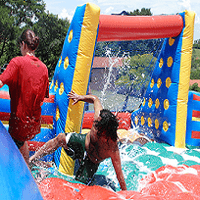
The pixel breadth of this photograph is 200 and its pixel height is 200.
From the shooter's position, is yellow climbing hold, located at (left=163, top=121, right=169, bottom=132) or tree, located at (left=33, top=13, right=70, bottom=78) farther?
tree, located at (left=33, top=13, right=70, bottom=78)

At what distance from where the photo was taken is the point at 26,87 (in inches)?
72.8

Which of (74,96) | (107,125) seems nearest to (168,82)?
(74,96)

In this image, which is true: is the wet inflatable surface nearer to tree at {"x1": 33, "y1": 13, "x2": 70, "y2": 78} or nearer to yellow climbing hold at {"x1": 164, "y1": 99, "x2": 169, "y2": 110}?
yellow climbing hold at {"x1": 164, "y1": 99, "x2": 169, "y2": 110}

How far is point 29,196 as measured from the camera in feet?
2.81

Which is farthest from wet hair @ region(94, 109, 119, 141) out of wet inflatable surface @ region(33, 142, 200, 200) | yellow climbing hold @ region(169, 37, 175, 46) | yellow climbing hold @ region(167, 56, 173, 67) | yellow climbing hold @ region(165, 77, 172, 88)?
yellow climbing hold @ region(169, 37, 175, 46)

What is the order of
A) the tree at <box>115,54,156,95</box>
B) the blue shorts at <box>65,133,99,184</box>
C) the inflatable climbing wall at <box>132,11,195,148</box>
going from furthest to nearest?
Result: the tree at <box>115,54,156,95</box>, the inflatable climbing wall at <box>132,11,195,148</box>, the blue shorts at <box>65,133,99,184</box>

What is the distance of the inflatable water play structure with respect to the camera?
5.69 ft

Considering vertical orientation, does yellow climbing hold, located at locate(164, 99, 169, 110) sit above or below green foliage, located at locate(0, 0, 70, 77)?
below

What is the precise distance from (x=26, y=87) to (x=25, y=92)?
0.13 ft

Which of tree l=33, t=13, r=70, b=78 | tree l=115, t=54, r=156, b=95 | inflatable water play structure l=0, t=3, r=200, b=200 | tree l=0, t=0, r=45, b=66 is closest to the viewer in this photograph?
inflatable water play structure l=0, t=3, r=200, b=200

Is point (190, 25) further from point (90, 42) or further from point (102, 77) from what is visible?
point (90, 42)

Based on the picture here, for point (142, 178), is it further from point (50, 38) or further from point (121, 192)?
point (50, 38)

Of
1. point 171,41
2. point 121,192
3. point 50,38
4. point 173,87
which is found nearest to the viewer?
point 121,192

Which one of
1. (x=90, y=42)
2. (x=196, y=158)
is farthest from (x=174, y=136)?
(x=90, y=42)
